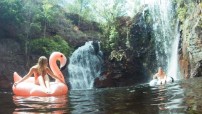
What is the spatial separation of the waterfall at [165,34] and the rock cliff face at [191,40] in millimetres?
1077

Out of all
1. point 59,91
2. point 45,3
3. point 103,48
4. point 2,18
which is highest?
point 45,3

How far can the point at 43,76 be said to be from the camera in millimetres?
9289

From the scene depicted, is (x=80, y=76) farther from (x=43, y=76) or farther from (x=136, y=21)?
(x=43, y=76)

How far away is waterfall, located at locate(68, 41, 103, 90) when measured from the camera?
20000 mm

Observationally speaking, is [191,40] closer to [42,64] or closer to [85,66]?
[85,66]

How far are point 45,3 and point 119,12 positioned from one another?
21.6ft

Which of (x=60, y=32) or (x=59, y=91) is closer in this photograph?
(x=59, y=91)

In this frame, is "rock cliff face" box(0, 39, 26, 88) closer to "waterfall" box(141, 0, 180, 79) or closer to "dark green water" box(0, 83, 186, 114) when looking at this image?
"waterfall" box(141, 0, 180, 79)

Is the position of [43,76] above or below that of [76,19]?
below

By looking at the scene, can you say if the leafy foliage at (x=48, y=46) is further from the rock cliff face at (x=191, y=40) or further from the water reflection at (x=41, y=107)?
the water reflection at (x=41, y=107)

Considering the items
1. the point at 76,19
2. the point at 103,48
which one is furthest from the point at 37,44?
the point at 76,19

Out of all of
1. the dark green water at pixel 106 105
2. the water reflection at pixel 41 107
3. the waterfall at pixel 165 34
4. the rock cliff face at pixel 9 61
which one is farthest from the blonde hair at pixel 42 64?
the waterfall at pixel 165 34

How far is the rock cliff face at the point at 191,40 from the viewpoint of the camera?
18.8 m

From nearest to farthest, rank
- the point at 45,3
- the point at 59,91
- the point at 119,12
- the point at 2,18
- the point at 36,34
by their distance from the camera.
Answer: the point at 59,91
the point at 2,18
the point at 36,34
the point at 45,3
the point at 119,12
